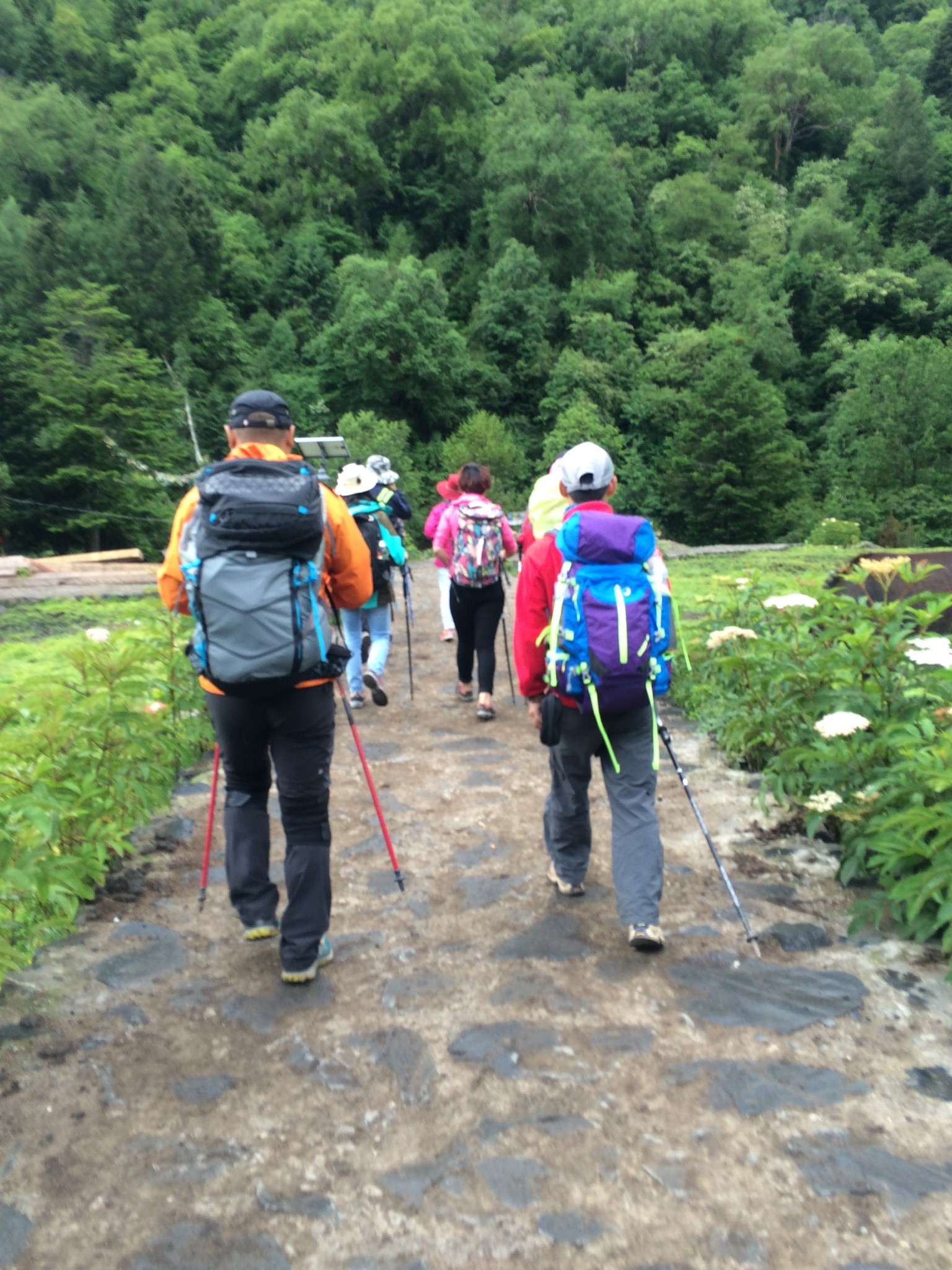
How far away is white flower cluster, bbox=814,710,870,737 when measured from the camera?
3762 millimetres

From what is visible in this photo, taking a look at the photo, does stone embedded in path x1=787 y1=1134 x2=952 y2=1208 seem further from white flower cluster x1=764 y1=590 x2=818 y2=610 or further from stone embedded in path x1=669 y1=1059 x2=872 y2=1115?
white flower cluster x1=764 y1=590 x2=818 y2=610

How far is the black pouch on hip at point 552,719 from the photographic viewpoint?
3.51 m

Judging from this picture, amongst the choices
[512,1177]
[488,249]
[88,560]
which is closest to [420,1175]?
[512,1177]

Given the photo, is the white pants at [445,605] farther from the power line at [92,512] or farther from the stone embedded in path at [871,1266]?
the power line at [92,512]

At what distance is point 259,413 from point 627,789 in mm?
1821

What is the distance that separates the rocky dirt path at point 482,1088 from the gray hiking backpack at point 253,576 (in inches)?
43.7

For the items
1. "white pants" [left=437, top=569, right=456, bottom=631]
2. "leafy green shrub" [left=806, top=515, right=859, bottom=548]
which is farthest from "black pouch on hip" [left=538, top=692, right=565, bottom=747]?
"leafy green shrub" [left=806, top=515, right=859, bottom=548]

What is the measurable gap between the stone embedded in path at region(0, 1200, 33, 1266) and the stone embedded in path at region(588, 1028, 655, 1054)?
151 centimetres

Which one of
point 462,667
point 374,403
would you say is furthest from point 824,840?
point 374,403

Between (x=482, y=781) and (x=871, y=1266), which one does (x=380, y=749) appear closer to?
(x=482, y=781)

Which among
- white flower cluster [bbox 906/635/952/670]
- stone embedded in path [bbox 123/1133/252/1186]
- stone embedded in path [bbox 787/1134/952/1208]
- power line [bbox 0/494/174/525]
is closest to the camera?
stone embedded in path [bbox 787/1134/952/1208]

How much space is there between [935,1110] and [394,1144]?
138cm

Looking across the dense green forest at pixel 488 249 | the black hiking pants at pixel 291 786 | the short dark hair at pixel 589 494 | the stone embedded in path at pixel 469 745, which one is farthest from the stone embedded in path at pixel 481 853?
the dense green forest at pixel 488 249

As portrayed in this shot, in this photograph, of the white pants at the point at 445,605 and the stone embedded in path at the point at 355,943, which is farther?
the white pants at the point at 445,605
